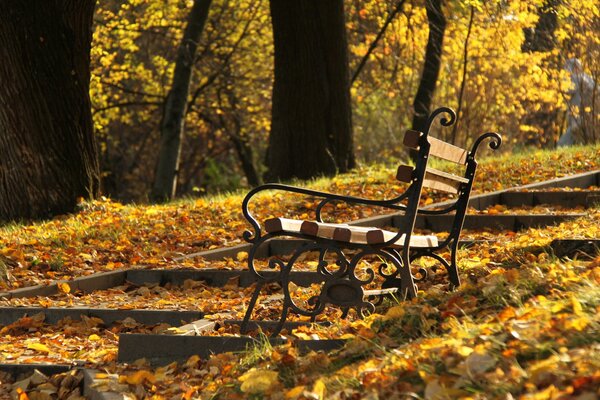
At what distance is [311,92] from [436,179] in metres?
8.81

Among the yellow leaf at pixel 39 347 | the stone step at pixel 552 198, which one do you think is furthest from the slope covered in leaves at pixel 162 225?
the yellow leaf at pixel 39 347

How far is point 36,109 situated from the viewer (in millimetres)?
12227

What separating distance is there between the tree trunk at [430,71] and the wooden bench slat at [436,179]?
1229 cm

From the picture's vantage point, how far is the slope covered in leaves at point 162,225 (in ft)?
29.4

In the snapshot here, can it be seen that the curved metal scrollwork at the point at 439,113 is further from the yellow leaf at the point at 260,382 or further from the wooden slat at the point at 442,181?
the yellow leaf at the point at 260,382

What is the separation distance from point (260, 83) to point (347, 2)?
5755 millimetres

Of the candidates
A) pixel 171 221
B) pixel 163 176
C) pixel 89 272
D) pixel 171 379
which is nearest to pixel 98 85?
pixel 163 176

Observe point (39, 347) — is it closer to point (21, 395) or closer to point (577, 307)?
point (21, 395)

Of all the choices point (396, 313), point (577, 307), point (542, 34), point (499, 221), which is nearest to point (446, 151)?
point (396, 313)

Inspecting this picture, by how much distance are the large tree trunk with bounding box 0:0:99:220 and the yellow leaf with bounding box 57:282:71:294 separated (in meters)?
4.13

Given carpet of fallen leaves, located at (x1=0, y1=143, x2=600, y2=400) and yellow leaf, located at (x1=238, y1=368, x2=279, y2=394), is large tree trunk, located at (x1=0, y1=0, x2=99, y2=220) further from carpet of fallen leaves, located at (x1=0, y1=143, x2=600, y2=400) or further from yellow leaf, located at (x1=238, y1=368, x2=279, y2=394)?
yellow leaf, located at (x1=238, y1=368, x2=279, y2=394)

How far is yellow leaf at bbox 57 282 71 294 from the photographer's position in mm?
8156

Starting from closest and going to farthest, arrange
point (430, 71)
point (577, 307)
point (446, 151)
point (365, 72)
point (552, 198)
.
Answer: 1. point (577, 307)
2. point (446, 151)
3. point (552, 198)
4. point (430, 71)
5. point (365, 72)

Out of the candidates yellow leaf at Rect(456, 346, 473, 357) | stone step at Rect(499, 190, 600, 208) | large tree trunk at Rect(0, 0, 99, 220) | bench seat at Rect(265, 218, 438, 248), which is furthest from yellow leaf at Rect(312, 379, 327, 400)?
large tree trunk at Rect(0, 0, 99, 220)
